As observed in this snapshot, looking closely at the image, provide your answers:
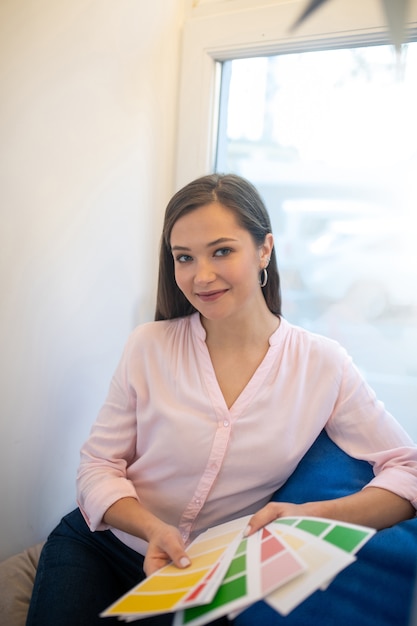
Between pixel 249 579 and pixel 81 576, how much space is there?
1.87 feet

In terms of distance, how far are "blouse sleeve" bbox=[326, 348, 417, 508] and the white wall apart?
75 cm

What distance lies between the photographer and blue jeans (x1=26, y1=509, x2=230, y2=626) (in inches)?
39.3

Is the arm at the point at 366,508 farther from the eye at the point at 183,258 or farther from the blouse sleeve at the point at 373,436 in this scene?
the eye at the point at 183,258

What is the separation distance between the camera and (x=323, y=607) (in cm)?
93

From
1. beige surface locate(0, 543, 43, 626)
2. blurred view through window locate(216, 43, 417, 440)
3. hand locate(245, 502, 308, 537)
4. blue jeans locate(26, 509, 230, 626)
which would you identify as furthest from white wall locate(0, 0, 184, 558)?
hand locate(245, 502, 308, 537)

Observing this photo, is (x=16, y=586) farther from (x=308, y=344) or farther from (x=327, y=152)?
(x=327, y=152)

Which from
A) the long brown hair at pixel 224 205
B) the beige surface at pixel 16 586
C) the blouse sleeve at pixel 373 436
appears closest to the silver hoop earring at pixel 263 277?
the long brown hair at pixel 224 205

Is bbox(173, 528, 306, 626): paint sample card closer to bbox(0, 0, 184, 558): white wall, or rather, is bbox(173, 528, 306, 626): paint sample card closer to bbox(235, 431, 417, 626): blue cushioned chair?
bbox(235, 431, 417, 626): blue cushioned chair

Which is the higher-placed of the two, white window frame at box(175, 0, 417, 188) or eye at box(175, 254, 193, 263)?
white window frame at box(175, 0, 417, 188)

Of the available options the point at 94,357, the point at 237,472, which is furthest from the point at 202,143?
the point at 237,472

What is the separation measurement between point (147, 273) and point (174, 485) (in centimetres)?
81

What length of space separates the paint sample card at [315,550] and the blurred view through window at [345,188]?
0.87 meters

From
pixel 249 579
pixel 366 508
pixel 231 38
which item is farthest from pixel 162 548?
pixel 231 38

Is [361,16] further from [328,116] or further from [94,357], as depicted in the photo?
[94,357]
